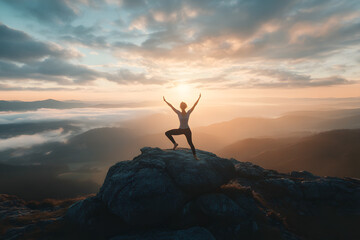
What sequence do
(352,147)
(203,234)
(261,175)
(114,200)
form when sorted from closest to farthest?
(203,234) → (114,200) → (261,175) → (352,147)

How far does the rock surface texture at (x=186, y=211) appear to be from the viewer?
15898 millimetres

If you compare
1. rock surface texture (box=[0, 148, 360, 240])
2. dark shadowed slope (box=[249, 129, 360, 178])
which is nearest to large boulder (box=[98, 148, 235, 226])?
rock surface texture (box=[0, 148, 360, 240])

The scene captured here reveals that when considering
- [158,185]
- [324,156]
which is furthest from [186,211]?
[324,156]

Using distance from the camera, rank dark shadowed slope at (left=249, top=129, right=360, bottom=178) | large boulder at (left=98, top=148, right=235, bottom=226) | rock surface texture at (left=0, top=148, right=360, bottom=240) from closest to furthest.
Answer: rock surface texture at (left=0, top=148, right=360, bottom=240)
large boulder at (left=98, top=148, right=235, bottom=226)
dark shadowed slope at (left=249, top=129, right=360, bottom=178)

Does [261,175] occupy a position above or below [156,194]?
below

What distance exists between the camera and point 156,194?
16422mm

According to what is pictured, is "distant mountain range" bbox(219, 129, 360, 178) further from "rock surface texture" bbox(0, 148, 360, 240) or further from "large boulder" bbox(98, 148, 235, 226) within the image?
"large boulder" bbox(98, 148, 235, 226)

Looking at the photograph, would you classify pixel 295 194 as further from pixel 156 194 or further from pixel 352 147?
pixel 352 147

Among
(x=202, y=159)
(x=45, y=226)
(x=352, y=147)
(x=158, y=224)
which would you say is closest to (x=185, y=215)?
(x=158, y=224)

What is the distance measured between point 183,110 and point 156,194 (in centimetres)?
796

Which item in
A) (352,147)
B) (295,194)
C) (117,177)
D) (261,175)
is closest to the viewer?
(117,177)

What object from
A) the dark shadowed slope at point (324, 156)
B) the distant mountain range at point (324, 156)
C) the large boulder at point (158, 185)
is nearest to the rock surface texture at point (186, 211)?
the large boulder at point (158, 185)

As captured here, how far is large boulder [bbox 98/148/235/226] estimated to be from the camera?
52.7 feet

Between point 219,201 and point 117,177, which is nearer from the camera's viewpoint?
point 219,201
